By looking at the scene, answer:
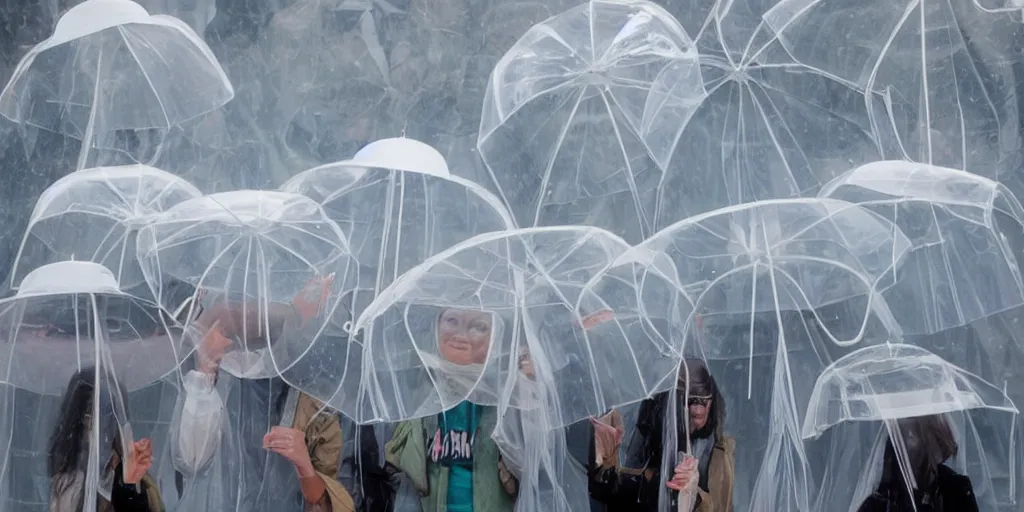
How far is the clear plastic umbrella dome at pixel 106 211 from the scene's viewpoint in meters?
5.18

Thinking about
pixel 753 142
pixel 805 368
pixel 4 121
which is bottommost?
pixel 805 368

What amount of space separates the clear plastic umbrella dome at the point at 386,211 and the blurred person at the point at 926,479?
5.90 ft

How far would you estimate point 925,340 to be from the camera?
17.8 feet

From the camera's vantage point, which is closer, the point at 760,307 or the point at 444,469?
the point at 760,307

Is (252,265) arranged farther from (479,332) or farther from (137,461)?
(479,332)

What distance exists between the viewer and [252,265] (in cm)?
509

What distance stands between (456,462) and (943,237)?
6.51 ft

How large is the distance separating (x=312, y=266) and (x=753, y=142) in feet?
5.95

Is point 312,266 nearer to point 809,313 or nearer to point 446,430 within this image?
point 446,430

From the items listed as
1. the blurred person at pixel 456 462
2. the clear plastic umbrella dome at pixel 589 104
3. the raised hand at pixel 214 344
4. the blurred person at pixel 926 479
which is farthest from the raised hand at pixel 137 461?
the blurred person at pixel 926 479

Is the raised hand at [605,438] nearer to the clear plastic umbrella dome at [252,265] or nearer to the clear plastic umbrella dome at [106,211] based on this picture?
the clear plastic umbrella dome at [252,265]

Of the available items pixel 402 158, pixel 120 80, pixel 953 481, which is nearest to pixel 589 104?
pixel 402 158

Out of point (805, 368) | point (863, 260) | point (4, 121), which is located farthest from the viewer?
point (4, 121)

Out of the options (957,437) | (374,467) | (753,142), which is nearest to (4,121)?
(374,467)
